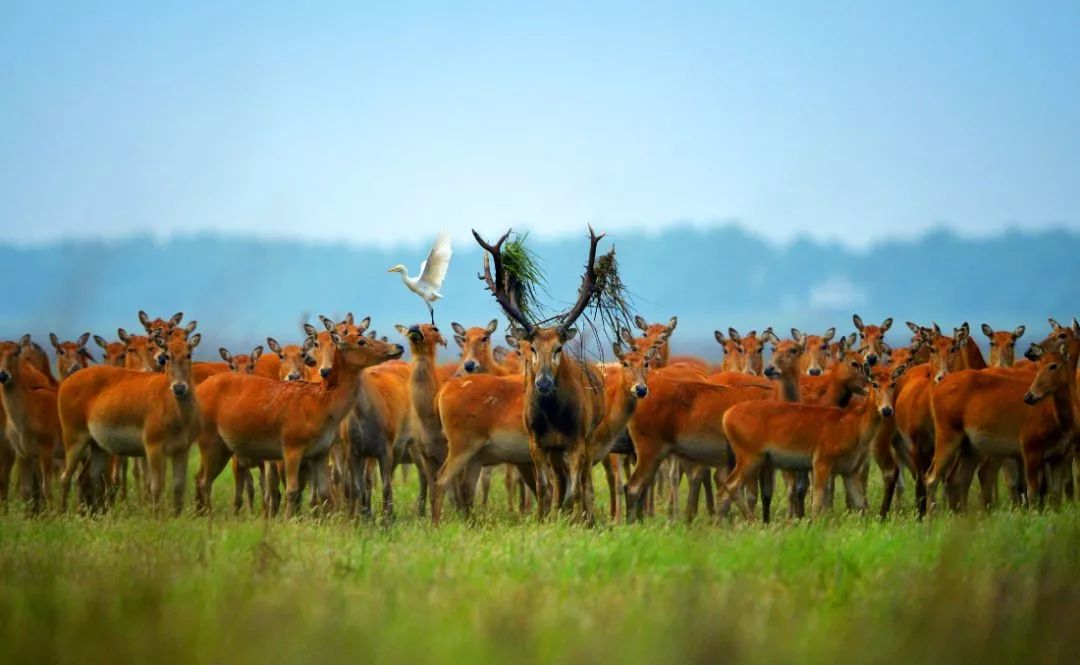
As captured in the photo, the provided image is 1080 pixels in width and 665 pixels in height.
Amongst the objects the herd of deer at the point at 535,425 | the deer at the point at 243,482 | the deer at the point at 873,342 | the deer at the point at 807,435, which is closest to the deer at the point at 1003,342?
the deer at the point at 873,342

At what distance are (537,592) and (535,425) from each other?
6186mm

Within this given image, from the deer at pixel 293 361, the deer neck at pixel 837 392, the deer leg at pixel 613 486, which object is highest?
the deer at pixel 293 361

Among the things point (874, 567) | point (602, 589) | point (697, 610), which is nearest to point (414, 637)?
point (697, 610)

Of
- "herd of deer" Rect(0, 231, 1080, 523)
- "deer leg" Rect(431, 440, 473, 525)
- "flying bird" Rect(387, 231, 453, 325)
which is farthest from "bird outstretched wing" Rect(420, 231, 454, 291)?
"deer leg" Rect(431, 440, 473, 525)

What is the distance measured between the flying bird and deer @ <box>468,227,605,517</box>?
667cm

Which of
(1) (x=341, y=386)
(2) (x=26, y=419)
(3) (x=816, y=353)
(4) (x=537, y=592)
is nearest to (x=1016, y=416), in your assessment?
(3) (x=816, y=353)

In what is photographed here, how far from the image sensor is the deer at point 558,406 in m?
14.9

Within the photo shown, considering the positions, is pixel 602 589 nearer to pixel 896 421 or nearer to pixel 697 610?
pixel 697 610

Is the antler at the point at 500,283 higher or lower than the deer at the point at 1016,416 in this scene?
higher

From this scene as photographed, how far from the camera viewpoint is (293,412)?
15391mm

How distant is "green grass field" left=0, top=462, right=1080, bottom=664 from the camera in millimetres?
5949

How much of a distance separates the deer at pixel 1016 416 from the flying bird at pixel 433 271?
8635mm

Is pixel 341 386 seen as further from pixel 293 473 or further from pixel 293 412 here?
pixel 293 473

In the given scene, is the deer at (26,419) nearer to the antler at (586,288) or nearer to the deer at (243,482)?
the deer at (243,482)
